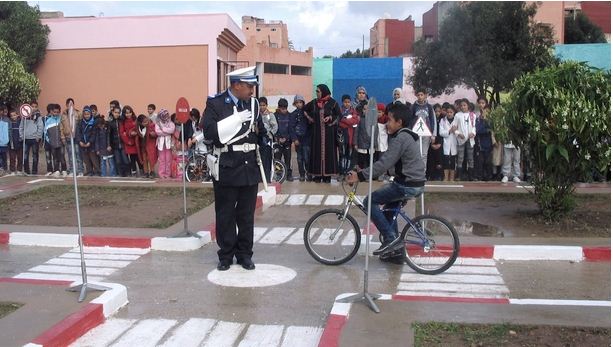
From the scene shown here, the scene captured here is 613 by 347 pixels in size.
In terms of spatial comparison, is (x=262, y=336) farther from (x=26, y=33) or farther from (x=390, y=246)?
(x=26, y=33)

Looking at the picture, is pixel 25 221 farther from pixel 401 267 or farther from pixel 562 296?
pixel 562 296

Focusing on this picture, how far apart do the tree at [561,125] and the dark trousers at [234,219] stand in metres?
4.12

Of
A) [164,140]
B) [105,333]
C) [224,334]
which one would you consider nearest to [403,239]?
[224,334]

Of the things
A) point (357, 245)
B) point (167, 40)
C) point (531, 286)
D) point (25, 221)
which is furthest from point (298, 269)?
point (167, 40)

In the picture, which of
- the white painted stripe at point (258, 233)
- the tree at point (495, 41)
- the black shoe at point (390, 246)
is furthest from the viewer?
the tree at point (495, 41)

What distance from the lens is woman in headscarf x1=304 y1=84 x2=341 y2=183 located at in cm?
1347

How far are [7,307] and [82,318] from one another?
2.86ft

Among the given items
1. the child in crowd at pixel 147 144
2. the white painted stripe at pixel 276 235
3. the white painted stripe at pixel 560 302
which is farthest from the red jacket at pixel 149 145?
the white painted stripe at pixel 560 302

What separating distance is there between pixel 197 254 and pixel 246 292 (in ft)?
6.13

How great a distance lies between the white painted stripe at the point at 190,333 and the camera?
516 cm

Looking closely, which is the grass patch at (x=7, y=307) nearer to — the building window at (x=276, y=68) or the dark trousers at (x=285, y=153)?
the dark trousers at (x=285, y=153)

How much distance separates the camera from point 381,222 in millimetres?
7332

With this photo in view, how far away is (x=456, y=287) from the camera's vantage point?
6.65m

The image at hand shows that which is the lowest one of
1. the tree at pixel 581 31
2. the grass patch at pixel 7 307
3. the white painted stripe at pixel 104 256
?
the white painted stripe at pixel 104 256
